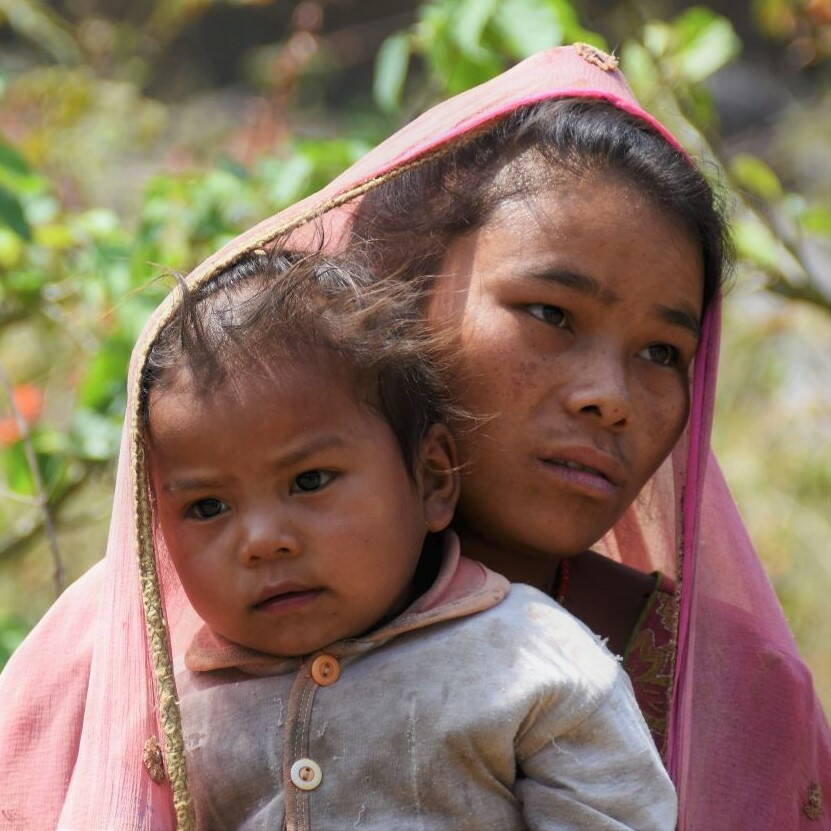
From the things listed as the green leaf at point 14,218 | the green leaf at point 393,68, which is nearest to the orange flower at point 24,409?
the green leaf at point 14,218

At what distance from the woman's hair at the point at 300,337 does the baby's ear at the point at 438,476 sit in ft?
0.07

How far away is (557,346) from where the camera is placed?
1979mm

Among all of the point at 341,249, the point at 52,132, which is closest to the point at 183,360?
the point at 341,249

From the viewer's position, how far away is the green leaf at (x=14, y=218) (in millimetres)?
2742

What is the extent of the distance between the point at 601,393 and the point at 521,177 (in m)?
0.33

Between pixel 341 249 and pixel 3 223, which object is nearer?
pixel 341 249

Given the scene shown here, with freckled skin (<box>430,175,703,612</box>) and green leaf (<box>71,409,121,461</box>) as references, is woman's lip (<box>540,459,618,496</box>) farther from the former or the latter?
green leaf (<box>71,409,121,461</box>)

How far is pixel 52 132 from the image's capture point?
4715 mm

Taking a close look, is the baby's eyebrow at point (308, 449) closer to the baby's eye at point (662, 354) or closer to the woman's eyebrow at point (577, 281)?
the woman's eyebrow at point (577, 281)

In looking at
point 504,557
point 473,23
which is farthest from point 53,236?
point 504,557

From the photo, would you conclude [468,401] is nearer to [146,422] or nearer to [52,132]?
[146,422]

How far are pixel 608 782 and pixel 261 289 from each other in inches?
27.7

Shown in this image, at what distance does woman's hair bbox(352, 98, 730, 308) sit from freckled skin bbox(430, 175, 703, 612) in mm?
30

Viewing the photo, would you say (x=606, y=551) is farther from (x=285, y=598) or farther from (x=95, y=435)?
(x=95, y=435)
